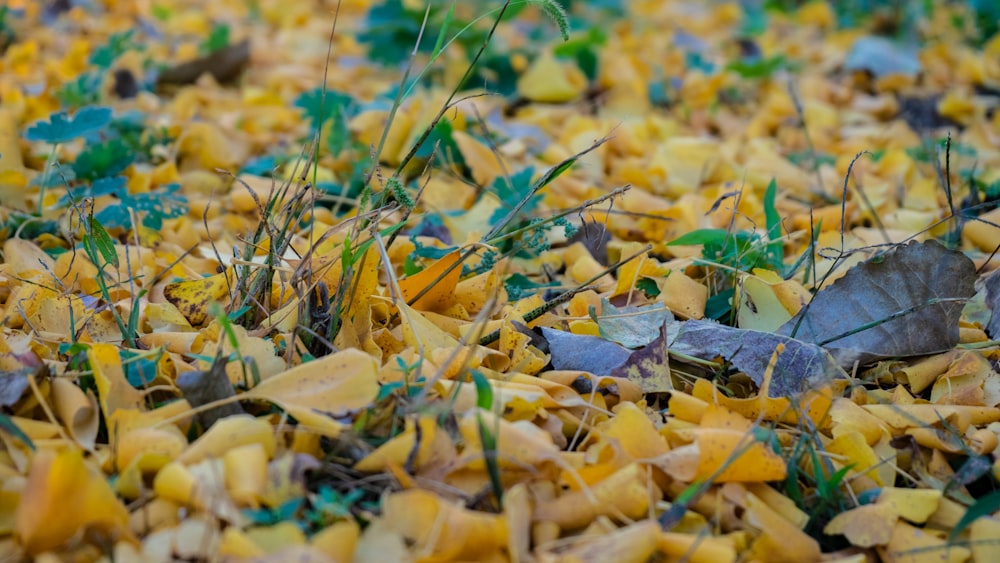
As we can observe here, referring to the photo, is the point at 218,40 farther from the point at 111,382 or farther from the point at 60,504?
the point at 60,504

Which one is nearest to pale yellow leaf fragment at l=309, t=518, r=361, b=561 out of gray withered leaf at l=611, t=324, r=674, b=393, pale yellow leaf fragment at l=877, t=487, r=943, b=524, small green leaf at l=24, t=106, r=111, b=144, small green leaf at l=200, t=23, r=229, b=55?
gray withered leaf at l=611, t=324, r=674, b=393

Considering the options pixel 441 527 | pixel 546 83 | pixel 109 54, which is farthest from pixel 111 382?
pixel 546 83

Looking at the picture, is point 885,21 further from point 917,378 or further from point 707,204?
point 917,378

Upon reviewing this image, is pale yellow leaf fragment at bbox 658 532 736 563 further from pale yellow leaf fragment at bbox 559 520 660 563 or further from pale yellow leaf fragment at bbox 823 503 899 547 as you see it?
pale yellow leaf fragment at bbox 823 503 899 547

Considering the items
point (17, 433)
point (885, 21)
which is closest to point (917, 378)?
point (17, 433)

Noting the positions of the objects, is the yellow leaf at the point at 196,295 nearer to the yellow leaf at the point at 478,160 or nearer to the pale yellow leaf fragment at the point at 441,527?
the pale yellow leaf fragment at the point at 441,527

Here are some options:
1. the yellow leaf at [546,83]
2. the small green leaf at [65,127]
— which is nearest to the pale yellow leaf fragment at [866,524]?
the small green leaf at [65,127]

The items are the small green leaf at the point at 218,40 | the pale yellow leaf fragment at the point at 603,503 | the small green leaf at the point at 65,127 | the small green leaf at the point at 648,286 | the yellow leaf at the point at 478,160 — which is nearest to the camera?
the pale yellow leaf fragment at the point at 603,503
